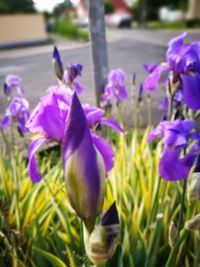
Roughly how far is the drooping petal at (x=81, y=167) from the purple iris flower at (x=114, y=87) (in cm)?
94

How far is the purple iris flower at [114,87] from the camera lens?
1.40m

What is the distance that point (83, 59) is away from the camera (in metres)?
1.34

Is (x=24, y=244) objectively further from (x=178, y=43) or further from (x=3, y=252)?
(x=178, y=43)

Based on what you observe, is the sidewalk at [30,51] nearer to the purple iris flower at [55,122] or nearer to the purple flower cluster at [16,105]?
the purple flower cluster at [16,105]

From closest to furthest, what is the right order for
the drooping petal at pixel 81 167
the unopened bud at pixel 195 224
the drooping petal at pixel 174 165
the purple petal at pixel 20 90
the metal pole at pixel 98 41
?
the drooping petal at pixel 81 167 → the unopened bud at pixel 195 224 → the drooping petal at pixel 174 165 → the metal pole at pixel 98 41 → the purple petal at pixel 20 90

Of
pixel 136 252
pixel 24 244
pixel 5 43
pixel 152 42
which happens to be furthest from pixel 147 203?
pixel 5 43

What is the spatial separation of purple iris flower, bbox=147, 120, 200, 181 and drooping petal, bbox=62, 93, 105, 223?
35 cm

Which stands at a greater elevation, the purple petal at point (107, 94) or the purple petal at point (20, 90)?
the purple petal at point (20, 90)

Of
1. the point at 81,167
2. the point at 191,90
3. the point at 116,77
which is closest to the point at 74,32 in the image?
the point at 116,77

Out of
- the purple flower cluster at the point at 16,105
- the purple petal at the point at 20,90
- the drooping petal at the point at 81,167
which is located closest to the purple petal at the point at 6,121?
the purple flower cluster at the point at 16,105

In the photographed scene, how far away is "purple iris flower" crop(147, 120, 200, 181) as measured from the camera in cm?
78

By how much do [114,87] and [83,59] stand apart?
197mm

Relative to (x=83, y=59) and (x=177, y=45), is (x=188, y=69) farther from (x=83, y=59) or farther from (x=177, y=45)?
(x=83, y=59)

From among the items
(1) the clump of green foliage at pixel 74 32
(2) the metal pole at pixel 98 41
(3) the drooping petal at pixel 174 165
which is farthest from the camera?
(1) the clump of green foliage at pixel 74 32
